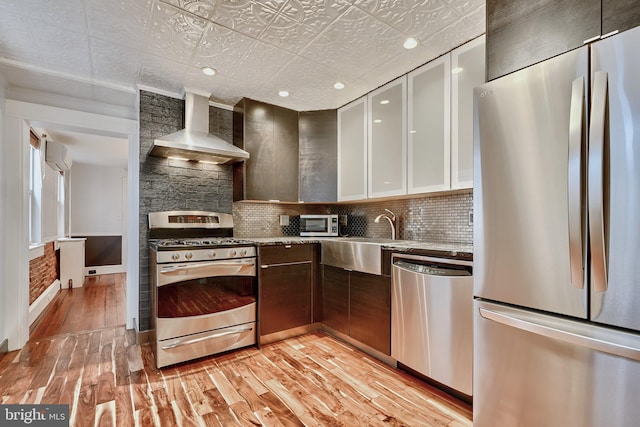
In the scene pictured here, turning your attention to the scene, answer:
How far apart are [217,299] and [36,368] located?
1.36 meters

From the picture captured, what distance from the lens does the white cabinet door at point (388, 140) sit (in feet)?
8.28

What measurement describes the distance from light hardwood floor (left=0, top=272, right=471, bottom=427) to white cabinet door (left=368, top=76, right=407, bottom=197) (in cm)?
149

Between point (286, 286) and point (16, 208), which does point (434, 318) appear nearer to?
point (286, 286)

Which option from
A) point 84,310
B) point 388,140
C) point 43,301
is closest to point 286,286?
point 388,140

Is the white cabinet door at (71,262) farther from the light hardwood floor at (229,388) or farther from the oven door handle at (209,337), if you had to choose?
the oven door handle at (209,337)

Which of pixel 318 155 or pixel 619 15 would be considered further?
pixel 318 155

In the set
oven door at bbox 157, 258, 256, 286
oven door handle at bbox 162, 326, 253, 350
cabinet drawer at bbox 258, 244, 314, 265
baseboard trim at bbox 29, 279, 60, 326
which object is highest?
cabinet drawer at bbox 258, 244, 314, 265

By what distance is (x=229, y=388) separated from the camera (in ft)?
6.47

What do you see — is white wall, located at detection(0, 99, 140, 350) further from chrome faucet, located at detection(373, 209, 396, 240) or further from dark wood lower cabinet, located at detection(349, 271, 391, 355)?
chrome faucet, located at detection(373, 209, 396, 240)

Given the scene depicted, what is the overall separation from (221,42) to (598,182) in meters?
2.23

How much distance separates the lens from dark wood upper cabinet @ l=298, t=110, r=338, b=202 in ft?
10.7

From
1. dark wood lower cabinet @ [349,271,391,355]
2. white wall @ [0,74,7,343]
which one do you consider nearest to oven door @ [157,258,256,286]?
dark wood lower cabinet @ [349,271,391,355]

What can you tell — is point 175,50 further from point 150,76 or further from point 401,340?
point 401,340

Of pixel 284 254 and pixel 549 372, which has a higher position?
pixel 284 254
